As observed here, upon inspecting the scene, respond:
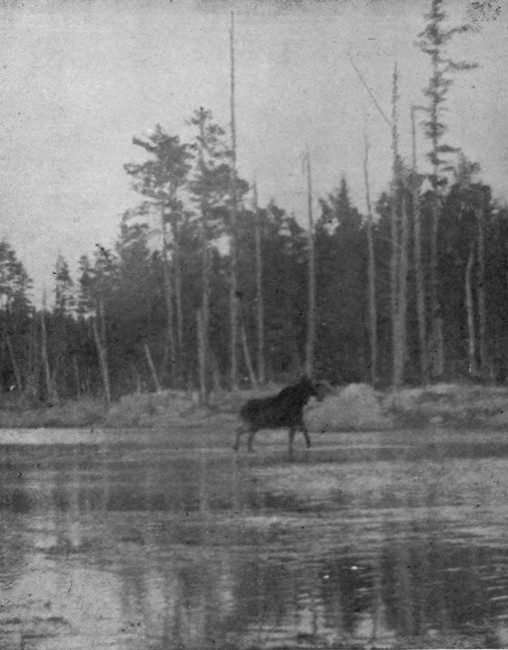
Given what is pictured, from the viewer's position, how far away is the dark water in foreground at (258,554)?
6.79 metres

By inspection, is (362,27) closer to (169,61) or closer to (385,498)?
(169,61)

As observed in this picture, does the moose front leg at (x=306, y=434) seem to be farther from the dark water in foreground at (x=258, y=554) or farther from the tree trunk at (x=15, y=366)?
the tree trunk at (x=15, y=366)

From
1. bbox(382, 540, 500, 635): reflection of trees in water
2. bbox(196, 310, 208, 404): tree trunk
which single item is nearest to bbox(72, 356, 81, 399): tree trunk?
bbox(196, 310, 208, 404): tree trunk

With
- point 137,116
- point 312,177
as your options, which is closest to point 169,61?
point 137,116

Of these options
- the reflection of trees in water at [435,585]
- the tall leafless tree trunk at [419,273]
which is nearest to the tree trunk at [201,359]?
the tall leafless tree trunk at [419,273]

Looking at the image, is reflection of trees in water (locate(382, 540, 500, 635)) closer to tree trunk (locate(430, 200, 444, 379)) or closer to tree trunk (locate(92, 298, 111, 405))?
tree trunk (locate(430, 200, 444, 379))

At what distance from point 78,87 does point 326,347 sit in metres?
7.28

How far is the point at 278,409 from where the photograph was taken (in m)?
15.1

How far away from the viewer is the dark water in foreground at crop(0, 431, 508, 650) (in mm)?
6789

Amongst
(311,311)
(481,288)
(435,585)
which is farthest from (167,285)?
(435,585)

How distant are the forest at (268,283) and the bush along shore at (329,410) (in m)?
0.28

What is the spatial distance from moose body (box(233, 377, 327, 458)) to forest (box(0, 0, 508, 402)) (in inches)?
18.6

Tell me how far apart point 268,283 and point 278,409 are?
2419mm

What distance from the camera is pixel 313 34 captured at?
32.6ft
